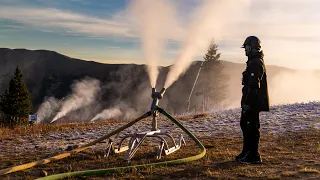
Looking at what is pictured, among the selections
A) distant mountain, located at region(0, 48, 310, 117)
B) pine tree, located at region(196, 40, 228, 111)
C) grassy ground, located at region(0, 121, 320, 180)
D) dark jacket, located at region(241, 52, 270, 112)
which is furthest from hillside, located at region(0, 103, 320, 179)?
distant mountain, located at region(0, 48, 310, 117)

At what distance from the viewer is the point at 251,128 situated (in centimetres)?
883

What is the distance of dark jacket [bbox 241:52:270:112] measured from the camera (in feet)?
28.1

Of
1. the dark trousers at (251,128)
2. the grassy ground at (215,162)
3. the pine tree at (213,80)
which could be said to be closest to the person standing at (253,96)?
the dark trousers at (251,128)

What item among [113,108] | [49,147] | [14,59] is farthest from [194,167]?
[14,59]

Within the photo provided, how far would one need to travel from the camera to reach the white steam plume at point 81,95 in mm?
99000

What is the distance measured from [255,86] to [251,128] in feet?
3.48

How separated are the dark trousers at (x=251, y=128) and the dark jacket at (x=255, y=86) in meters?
0.21

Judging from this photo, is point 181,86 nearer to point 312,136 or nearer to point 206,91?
point 206,91

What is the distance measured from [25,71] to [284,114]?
123 meters

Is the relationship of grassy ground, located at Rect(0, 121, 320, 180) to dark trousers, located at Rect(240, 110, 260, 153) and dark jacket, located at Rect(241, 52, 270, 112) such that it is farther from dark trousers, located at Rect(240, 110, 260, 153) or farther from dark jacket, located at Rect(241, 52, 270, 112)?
dark jacket, located at Rect(241, 52, 270, 112)

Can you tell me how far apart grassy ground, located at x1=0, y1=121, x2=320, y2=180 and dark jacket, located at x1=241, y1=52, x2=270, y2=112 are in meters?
1.48

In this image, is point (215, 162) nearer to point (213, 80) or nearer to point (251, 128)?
point (251, 128)

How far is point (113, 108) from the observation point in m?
97.8

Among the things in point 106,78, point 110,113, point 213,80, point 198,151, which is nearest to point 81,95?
point 106,78
